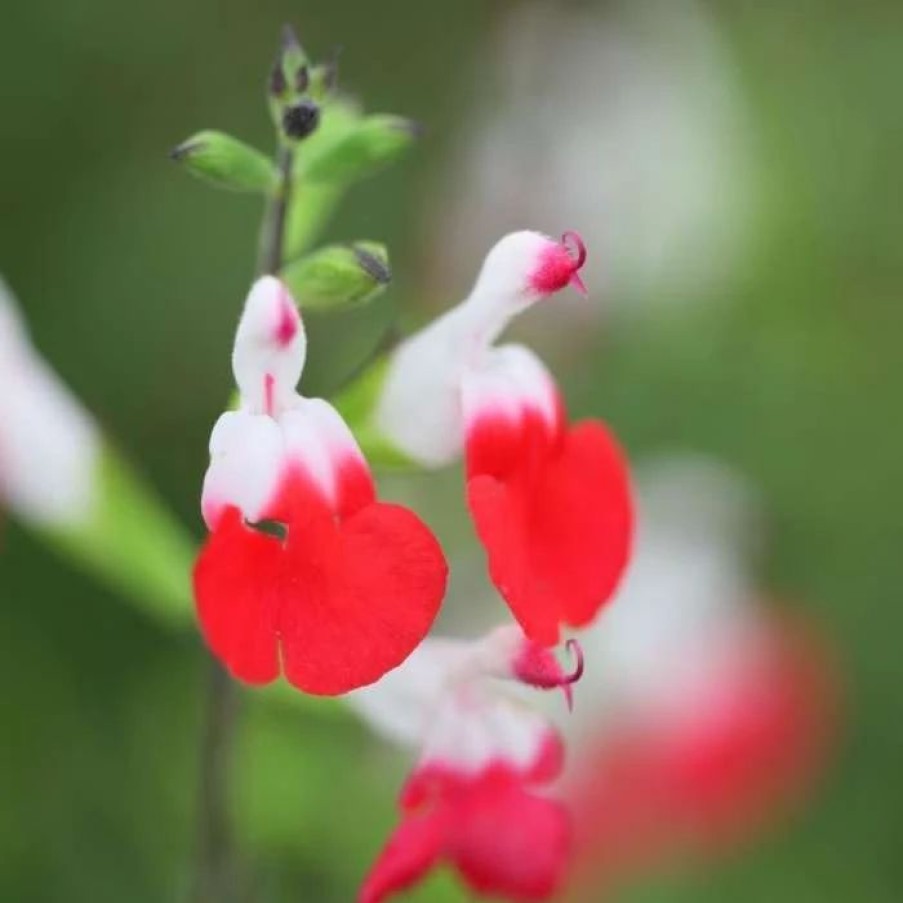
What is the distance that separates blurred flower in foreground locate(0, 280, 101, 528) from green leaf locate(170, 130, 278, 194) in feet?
1.09

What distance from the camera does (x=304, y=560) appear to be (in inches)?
41.3

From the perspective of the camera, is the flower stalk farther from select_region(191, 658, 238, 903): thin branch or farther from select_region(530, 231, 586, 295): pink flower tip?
select_region(530, 231, 586, 295): pink flower tip

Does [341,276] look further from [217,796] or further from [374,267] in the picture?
[217,796]

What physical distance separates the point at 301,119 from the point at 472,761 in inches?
17.0

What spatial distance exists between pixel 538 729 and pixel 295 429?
32 cm

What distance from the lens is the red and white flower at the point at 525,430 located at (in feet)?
3.76

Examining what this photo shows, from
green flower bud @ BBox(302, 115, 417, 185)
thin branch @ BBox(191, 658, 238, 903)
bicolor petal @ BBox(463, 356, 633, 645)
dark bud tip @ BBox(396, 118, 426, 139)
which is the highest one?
dark bud tip @ BBox(396, 118, 426, 139)

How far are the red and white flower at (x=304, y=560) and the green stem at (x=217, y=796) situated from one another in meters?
0.14

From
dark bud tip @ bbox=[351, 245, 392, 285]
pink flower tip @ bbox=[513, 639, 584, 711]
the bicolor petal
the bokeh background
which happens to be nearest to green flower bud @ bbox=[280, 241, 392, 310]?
dark bud tip @ bbox=[351, 245, 392, 285]

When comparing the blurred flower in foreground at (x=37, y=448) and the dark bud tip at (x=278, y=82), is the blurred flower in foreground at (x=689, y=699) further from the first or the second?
the dark bud tip at (x=278, y=82)

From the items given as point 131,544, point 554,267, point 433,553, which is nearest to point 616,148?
point 131,544

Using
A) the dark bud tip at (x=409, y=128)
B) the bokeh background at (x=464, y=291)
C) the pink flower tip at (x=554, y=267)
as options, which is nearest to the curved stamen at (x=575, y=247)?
the pink flower tip at (x=554, y=267)

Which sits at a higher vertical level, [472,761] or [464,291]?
[464,291]

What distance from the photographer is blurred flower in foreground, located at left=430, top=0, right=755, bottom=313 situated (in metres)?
2.71
